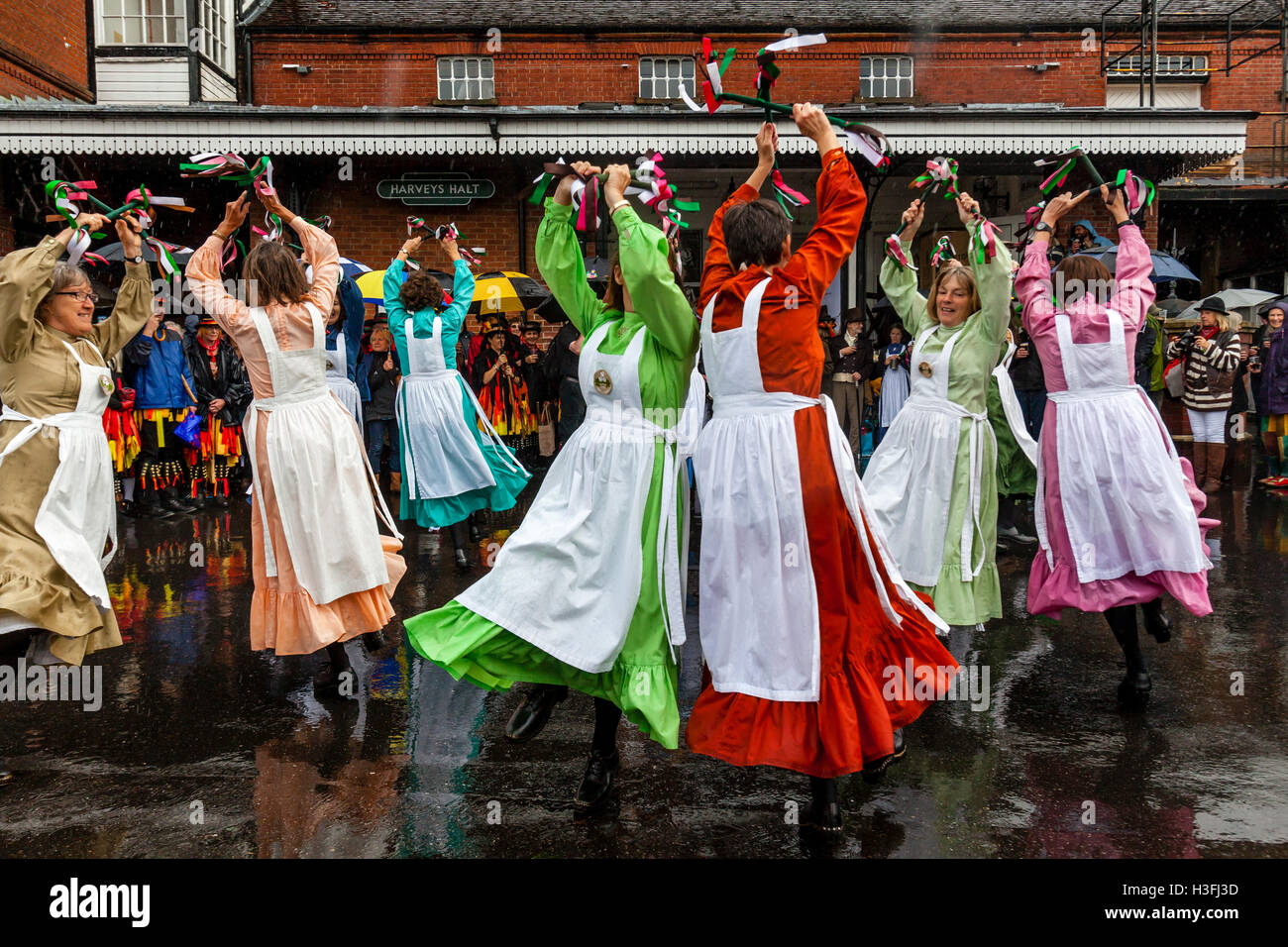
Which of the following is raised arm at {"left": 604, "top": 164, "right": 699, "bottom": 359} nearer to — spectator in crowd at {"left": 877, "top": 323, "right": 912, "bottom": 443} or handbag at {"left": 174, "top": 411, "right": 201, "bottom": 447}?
handbag at {"left": 174, "top": 411, "right": 201, "bottom": 447}

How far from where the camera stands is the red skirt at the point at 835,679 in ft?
11.0

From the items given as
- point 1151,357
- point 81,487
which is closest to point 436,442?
point 81,487

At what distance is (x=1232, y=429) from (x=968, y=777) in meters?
11.2

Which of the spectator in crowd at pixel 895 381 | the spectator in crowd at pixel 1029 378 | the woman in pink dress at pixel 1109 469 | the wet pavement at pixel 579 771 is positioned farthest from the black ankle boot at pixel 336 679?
the spectator in crowd at pixel 895 381

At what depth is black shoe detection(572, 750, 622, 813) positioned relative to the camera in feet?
11.9

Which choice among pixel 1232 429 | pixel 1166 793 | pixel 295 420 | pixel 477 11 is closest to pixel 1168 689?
pixel 1166 793

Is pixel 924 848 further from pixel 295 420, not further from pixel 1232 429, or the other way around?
pixel 1232 429

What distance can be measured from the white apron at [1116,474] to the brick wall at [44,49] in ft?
51.8

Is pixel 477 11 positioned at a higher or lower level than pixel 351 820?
higher

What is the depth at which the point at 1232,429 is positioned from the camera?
13227 millimetres

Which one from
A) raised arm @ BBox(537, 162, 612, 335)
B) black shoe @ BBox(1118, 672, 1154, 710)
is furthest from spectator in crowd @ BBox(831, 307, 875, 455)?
raised arm @ BBox(537, 162, 612, 335)

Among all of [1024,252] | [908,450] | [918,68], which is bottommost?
[908,450]

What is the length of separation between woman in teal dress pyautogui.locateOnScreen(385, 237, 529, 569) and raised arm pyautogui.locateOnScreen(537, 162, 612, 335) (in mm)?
4082

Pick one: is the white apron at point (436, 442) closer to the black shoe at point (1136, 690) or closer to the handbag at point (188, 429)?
the handbag at point (188, 429)
